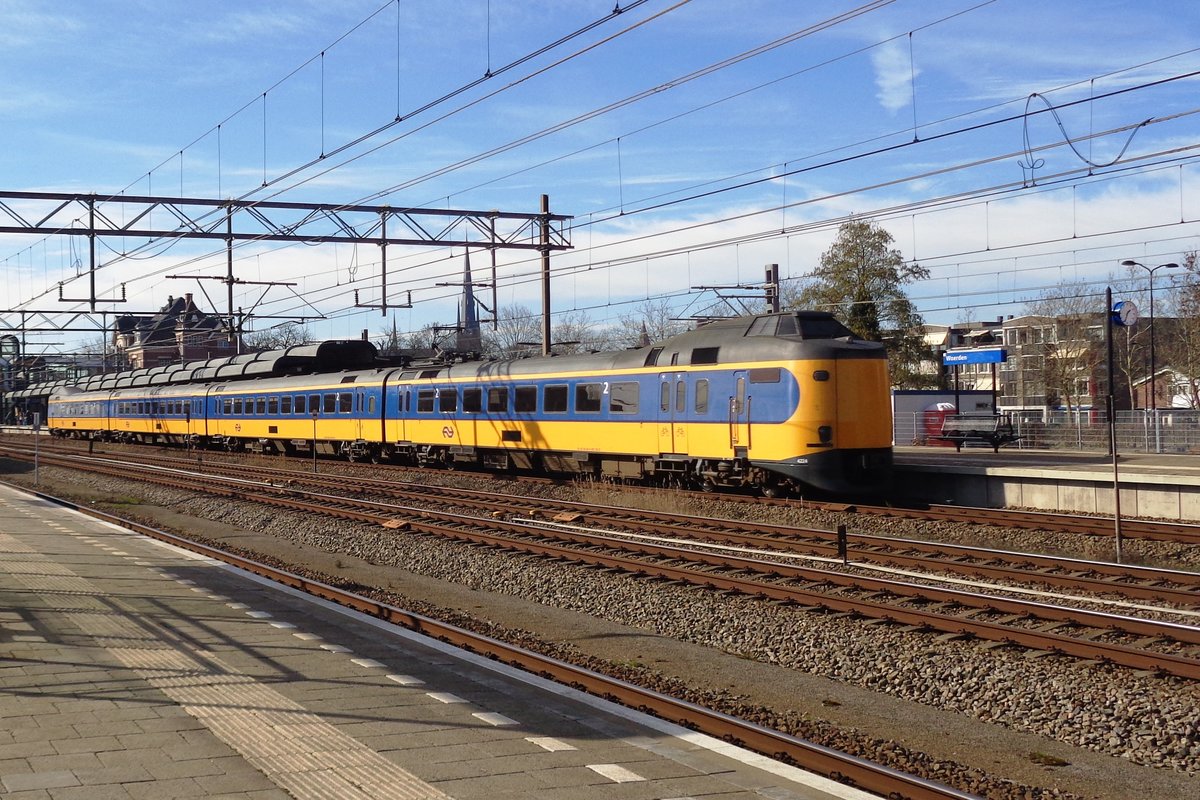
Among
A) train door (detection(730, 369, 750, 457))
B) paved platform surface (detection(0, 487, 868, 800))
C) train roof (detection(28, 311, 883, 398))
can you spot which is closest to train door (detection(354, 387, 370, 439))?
train roof (detection(28, 311, 883, 398))

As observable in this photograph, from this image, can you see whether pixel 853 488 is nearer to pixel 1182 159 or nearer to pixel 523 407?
pixel 1182 159

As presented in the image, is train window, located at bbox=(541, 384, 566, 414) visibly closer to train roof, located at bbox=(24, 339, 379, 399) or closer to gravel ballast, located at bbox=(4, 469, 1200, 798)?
gravel ballast, located at bbox=(4, 469, 1200, 798)

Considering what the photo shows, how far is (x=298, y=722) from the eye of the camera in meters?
7.44

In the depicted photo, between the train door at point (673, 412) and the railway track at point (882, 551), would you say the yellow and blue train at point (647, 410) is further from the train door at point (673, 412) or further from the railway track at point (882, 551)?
the railway track at point (882, 551)

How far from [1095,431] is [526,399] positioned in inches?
717

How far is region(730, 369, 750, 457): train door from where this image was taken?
21.5 m

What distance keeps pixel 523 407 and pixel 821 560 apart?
571 inches

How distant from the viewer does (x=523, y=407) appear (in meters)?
28.6

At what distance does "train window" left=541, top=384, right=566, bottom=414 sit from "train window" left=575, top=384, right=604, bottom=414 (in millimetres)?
617

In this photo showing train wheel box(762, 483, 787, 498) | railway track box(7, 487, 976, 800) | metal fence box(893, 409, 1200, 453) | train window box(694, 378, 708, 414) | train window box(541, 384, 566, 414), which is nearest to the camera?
railway track box(7, 487, 976, 800)

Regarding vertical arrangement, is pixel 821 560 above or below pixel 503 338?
below

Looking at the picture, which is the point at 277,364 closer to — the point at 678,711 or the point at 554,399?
the point at 554,399

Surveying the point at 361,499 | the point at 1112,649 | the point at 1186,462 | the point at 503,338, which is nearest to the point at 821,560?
the point at 1112,649

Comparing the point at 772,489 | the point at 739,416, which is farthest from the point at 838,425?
the point at 772,489
